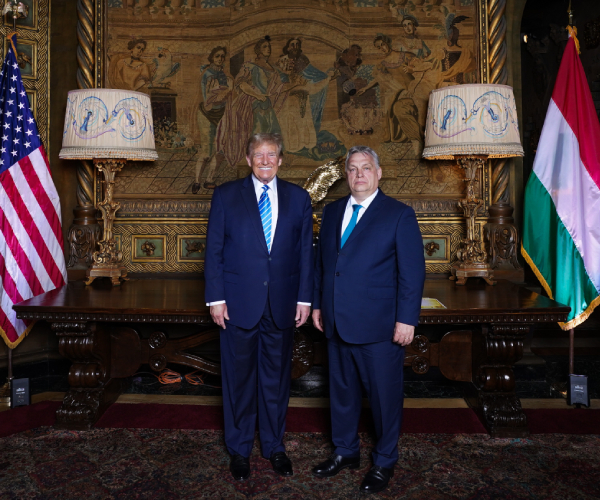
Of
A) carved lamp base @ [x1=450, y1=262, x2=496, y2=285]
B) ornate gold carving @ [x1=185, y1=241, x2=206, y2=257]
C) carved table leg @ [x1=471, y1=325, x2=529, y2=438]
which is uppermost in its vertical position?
ornate gold carving @ [x1=185, y1=241, x2=206, y2=257]

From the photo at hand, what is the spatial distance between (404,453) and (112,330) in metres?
2.18

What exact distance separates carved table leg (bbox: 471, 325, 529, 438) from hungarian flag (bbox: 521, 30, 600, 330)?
2.71 feet

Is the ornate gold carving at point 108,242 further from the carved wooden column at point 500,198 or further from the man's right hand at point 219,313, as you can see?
the carved wooden column at point 500,198

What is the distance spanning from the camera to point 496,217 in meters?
4.52

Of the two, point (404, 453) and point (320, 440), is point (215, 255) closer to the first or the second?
point (320, 440)

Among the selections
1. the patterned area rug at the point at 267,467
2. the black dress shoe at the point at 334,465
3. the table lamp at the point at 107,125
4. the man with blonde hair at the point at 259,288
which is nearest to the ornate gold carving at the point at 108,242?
the table lamp at the point at 107,125

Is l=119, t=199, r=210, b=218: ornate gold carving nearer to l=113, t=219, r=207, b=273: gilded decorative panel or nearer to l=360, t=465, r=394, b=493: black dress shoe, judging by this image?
l=113, t=219, r=207, b=273: gilded decorative panel

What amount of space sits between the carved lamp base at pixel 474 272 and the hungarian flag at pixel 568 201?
361mm

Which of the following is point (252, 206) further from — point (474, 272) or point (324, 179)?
point (474, 272)

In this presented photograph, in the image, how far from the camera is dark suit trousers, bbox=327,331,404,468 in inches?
107

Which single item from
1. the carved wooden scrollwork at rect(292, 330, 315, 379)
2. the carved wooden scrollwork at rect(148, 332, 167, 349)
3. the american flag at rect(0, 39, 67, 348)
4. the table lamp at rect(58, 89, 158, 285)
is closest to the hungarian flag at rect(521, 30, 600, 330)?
the carved wooden scrollwork at rect(292, 330, 315, 379)

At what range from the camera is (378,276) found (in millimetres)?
2660

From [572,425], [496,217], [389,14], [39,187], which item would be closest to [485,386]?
[572,425]

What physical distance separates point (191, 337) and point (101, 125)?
1.69 m
